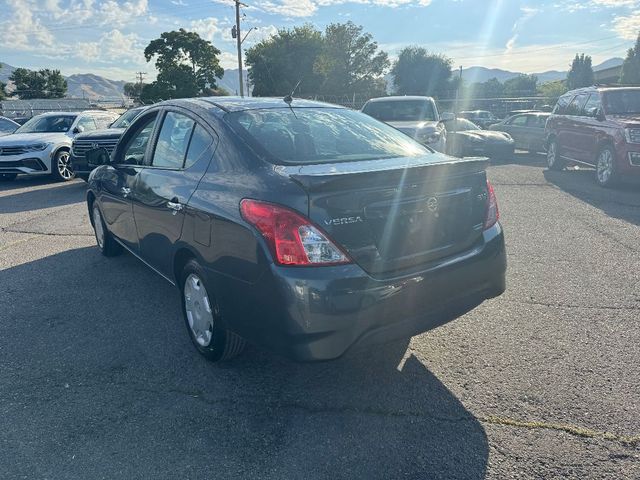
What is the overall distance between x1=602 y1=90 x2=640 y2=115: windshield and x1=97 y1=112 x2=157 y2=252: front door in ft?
30.8

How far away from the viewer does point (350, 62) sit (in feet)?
236

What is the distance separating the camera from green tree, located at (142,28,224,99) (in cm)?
5569

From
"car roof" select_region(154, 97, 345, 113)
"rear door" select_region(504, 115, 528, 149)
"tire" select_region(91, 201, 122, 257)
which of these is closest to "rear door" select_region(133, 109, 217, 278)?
"car roof" select_region(154, 97, 345, 113)

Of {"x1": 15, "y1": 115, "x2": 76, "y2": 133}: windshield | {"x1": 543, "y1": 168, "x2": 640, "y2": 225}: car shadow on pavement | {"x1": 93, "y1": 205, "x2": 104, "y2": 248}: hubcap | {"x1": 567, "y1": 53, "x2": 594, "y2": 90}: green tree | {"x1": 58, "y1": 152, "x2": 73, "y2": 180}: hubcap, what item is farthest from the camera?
{"x1": 567, "y1": 53, "x2": 594, "y2": 90}: green tree

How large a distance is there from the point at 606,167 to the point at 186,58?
56.2 m

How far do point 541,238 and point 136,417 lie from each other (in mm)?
5260

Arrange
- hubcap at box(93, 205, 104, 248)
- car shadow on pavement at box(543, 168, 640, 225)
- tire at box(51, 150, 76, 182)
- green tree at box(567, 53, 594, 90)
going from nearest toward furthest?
hubcap at box(93, 205, 104, 248), car shadow on pavement at box(543, 168, 640, 225), tire at box(51, 150, 76, 182), green tree at box(567, 53, 594, 90)

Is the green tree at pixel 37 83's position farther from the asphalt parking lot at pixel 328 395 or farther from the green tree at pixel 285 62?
the asphalt parking lot at pixel 328 395

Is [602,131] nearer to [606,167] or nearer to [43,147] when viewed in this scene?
[606,167]

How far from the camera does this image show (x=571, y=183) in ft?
34.8

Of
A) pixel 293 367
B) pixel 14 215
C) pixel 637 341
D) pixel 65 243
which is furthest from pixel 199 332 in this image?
pixel 14 215

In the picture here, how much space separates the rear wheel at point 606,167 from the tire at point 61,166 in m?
11.6

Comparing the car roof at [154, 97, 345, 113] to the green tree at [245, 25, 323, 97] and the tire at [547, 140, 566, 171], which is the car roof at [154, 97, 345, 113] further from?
the green tree at [245, 25, 323, 97]

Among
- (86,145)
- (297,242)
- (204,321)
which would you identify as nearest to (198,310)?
(204,321)
